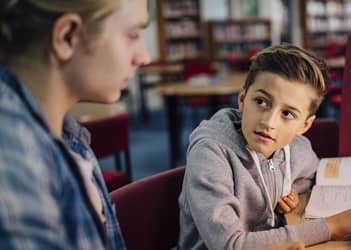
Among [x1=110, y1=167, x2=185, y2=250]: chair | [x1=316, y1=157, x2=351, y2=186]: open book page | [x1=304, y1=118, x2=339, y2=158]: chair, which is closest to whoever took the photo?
[x1=110, y1=167, x2=185, y2=250]: chair

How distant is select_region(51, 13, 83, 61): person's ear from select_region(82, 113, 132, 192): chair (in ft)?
5.07

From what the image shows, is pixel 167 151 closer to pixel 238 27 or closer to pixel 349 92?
pixel 349 92

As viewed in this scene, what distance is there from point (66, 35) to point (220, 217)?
1.81 ft

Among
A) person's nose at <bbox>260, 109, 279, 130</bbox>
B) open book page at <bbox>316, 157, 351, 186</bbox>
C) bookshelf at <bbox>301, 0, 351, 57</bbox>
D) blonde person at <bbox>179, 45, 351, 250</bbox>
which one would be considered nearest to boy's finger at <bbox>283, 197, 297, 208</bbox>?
blonde person at <bbox>179, 45, 351, 250</bbox>

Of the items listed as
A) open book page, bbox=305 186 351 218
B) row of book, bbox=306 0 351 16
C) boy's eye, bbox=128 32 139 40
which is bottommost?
open book page, bbox=305 186 351 218

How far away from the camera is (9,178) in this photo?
46 cm

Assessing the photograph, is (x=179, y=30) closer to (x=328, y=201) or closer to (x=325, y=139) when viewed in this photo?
(x=325, y=139)

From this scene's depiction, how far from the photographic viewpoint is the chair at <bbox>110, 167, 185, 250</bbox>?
0.99 m

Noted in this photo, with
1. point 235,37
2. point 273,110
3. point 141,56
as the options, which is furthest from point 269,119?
point 235,37

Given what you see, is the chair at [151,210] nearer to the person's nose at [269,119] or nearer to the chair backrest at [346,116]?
the person's nose at [269,119]

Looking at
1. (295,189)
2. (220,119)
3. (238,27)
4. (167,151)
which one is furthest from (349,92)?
(238,27)

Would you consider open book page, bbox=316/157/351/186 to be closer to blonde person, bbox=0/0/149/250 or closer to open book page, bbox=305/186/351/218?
open book page, bbox=305/186/351/218

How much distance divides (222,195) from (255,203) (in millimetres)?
188

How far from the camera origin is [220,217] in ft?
3.12
